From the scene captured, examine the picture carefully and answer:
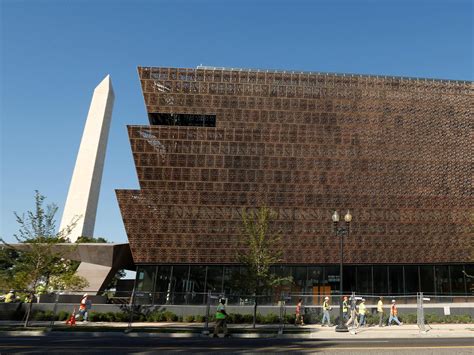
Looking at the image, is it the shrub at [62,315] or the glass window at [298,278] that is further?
the glass window at [298,278]

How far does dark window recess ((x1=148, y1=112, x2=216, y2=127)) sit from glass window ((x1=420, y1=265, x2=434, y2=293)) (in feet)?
94.1

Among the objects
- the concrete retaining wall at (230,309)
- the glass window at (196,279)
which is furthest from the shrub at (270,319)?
the glass window at (196,279)

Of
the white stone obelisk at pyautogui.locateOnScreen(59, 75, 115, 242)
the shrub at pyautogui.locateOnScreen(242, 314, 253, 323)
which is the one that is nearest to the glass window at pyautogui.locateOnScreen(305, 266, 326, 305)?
the shrub at pyautogui.locateOnScreen(242, 314, 253, 323)

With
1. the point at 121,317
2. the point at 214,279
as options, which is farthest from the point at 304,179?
the point at 121,317

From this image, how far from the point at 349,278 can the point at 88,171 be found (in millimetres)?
44018

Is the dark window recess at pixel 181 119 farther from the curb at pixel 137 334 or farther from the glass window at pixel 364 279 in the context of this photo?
the curb at pixel 137 334

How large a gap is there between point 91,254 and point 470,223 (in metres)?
42.0

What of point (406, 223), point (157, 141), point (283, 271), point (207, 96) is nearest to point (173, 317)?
point (283, 271)

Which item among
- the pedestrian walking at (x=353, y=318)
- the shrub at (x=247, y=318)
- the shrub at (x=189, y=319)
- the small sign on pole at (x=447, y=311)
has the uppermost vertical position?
the small sign on pole at (x=447, y=311)

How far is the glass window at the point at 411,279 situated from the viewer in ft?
144

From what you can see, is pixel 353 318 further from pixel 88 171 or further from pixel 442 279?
pixel 88 171

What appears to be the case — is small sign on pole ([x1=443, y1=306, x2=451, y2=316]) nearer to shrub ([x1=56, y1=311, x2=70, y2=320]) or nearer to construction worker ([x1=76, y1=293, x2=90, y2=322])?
construction worker ([x1=76, y1=293, x2=90, y2=322])

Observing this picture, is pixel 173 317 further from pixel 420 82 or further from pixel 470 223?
pixel 420 82

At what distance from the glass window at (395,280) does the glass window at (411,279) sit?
0.64 meters
